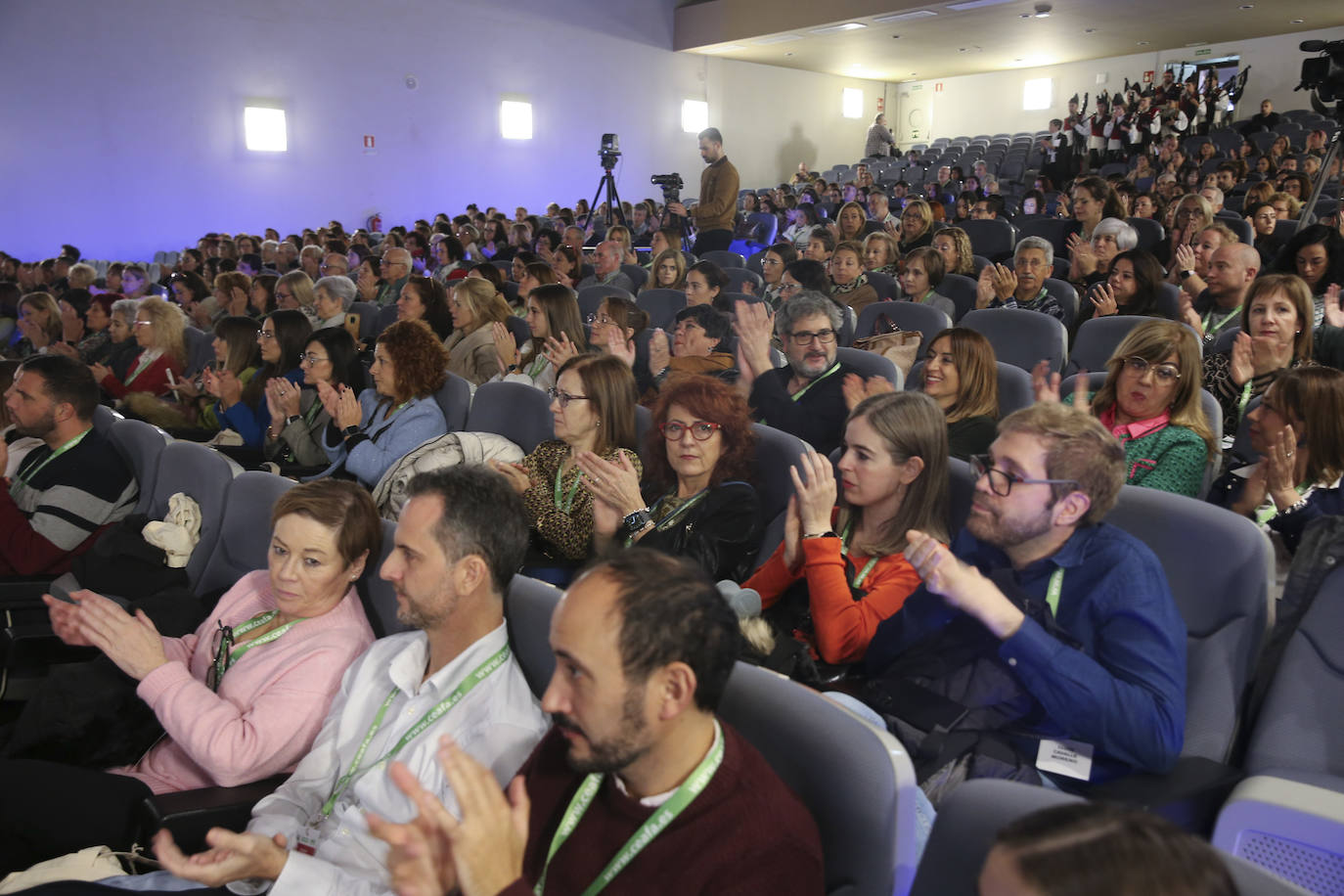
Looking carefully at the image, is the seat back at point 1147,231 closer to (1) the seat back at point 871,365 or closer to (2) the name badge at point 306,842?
(1) the seat back at point 871,365

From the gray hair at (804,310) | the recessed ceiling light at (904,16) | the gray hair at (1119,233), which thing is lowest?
the gray hair at (804,310)

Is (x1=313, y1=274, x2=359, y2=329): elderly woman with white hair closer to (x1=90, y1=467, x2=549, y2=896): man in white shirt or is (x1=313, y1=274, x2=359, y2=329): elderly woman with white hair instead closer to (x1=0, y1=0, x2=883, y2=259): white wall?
(x1=90, y1=467, x2=549, y2=896): man in white shirt

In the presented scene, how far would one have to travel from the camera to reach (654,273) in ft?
19.5

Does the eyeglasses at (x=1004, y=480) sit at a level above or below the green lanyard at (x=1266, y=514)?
above

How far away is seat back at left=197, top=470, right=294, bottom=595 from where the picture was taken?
2.32m

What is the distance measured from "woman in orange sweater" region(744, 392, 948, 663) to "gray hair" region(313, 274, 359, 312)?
4.22 m

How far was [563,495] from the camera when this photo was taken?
2.57m

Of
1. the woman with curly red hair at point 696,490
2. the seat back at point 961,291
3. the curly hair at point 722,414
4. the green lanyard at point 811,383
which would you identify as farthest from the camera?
the seat back at point 961,291

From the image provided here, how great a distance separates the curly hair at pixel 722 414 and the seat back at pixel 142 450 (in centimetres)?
157

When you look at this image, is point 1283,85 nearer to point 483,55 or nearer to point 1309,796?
point 483,55

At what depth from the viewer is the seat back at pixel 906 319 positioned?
13.8ft

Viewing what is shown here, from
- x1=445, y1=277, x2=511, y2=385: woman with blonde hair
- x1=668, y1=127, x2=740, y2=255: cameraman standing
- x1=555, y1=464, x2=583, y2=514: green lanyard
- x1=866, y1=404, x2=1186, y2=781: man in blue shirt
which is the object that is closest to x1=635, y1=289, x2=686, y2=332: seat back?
x1=445, y1=277, x2=511, y2=385: woman with blonde hair

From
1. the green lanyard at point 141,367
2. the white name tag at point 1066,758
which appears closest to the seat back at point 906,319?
the white name tag at point 1066,758

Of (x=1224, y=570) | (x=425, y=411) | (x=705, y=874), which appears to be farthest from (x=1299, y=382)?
(x=425, y=411)
